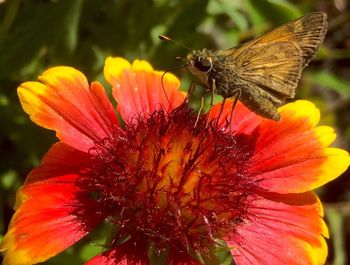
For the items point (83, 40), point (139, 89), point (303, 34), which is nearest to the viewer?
point (303, 34)

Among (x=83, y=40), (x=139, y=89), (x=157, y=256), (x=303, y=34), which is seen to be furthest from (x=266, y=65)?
(x=83, y=40)

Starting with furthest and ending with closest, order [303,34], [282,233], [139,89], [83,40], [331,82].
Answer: [331,82], [83,40], [139,89], [303,34], [282,233]

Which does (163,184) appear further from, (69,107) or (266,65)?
(266,65)

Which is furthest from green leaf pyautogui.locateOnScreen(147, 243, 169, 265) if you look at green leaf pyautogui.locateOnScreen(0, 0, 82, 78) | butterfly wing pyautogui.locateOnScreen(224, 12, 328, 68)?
green leaf pyautogui.locateOnScreen(0, 0, 82, 78)

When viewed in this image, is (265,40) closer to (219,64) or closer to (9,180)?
(219,64)

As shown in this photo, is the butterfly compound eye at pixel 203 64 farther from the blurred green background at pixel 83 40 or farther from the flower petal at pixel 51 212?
the blurred green background at pixel 83 40

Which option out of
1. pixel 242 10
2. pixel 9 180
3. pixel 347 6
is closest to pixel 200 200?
pixel 9 180
